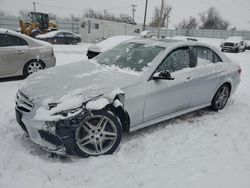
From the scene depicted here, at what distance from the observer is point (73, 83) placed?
3.06 metres

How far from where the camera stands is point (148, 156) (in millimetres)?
3078

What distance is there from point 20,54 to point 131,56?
3.97m

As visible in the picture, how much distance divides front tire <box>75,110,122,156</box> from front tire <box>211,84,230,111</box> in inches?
106

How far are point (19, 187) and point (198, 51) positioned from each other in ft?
12.0

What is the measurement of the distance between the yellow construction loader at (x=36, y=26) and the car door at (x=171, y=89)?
21304 mm

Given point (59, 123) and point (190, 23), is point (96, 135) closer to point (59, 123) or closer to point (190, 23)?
point (59, 123)

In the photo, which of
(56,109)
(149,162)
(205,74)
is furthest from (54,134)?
(205,74)

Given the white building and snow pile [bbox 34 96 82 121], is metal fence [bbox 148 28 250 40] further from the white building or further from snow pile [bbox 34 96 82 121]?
snow pile [bbox 34 96 82 121]

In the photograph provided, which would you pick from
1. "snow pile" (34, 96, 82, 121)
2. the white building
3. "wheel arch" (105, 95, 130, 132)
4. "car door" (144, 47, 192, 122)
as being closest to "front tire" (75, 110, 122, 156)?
"wheel arch" (105, 95, 130, 132)

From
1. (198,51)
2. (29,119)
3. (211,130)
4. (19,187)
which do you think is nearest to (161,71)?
(198,51)

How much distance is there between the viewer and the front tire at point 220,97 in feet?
15.6

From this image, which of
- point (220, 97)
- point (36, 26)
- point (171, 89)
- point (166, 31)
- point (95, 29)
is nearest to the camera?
point (171, 89)

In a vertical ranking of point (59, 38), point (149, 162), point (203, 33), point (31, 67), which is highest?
point (31, 67)

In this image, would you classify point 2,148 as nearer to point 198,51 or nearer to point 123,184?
point 123,184
